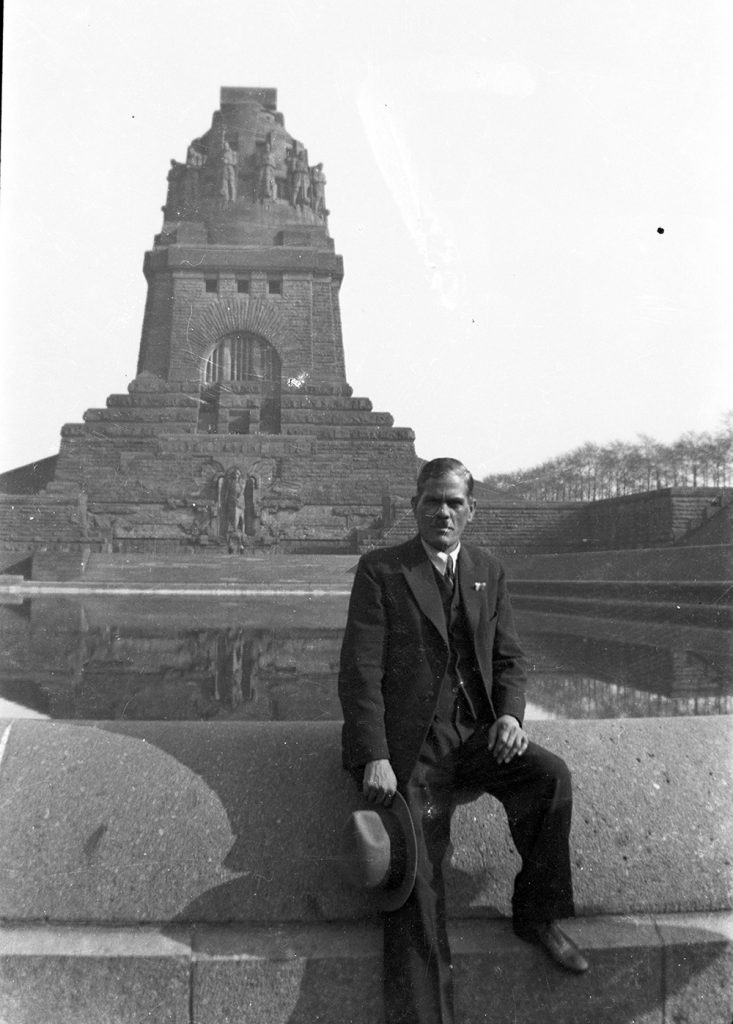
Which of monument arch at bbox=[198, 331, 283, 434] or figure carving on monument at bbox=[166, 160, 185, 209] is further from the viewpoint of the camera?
figure carving on monument at bbox=[166, 160, 185, 209]

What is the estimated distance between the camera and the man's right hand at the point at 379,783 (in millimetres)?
1907

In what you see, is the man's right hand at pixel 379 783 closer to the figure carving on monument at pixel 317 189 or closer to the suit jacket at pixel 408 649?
the suit jacket at pixel 408 649

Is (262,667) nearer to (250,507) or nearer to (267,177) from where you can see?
(250,507)

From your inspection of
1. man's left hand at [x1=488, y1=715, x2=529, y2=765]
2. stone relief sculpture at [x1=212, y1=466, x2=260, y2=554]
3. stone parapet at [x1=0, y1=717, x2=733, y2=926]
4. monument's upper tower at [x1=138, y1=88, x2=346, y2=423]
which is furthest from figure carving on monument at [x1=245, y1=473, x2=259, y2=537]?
man's left hand at [x1=488, y1=715, x2=529, y2=765]

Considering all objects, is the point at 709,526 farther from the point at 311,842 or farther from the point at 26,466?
the point at 26,466

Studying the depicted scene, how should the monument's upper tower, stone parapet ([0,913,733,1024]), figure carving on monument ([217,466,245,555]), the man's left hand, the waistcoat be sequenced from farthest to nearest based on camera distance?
the monument's upper tower
figure carving on monument ([217,466,245,555])
the waistcoat
the man's left hand
stone parapet ([0,913,733,1024])

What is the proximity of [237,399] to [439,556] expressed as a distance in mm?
26359

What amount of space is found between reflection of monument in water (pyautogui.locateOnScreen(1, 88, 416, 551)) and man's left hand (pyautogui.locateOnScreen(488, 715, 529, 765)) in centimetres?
1750

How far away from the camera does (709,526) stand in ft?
62.6

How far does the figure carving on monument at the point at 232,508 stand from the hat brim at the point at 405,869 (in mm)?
18076

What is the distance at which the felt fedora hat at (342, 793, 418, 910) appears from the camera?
5.92ft

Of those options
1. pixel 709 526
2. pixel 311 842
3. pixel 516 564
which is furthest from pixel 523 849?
pixel 709 526

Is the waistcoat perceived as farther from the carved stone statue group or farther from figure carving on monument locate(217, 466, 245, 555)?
the carved stone statue group

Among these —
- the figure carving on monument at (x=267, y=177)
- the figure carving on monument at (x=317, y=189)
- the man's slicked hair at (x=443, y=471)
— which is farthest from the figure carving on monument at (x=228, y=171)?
the man's slicked hair at (x=443, y=471)
